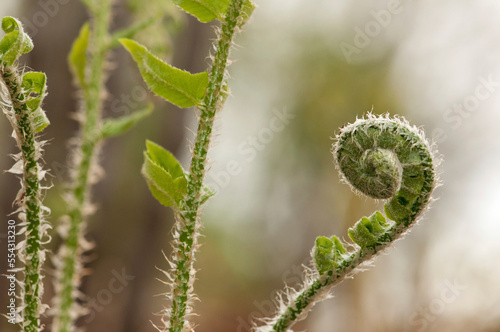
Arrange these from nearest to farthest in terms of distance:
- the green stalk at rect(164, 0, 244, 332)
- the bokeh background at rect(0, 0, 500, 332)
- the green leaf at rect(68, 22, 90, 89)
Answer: the green stalk at rect(164, 0, 244, 332) → the green leaf at rect(68, 22, 90, 89) → the bokeh background at rect(0, 0, 500, 332)

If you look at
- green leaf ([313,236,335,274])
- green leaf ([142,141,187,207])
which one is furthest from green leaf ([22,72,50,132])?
green leaf ([313,236,335,274])

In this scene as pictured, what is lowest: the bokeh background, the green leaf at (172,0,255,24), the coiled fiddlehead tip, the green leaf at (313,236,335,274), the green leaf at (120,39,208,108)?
the green leaf at (313,236,335,274)

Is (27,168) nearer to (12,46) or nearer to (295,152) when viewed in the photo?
(12,46)

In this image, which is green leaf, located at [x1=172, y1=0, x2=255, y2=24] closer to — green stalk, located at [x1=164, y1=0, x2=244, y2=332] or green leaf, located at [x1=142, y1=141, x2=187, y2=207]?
green stalk, located at [x1=164, y1=0, x2=244, y2=332]

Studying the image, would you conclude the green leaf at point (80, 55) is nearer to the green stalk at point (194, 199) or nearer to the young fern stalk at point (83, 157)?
the young fern stalk at point (83, 157)

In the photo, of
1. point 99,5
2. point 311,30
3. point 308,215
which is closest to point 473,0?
point 311,30

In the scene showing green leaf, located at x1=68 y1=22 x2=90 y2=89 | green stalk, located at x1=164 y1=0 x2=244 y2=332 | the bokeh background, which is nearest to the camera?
green stalk, located at x1=164 y1=0 x2=244 y2=332

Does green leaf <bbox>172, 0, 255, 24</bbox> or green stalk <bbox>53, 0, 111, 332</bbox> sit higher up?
green leaf <bbox>172, 0, 255, 24</bbox>

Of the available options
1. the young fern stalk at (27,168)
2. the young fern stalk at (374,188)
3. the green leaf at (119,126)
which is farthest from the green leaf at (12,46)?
the young fern stalk at (374,188)
